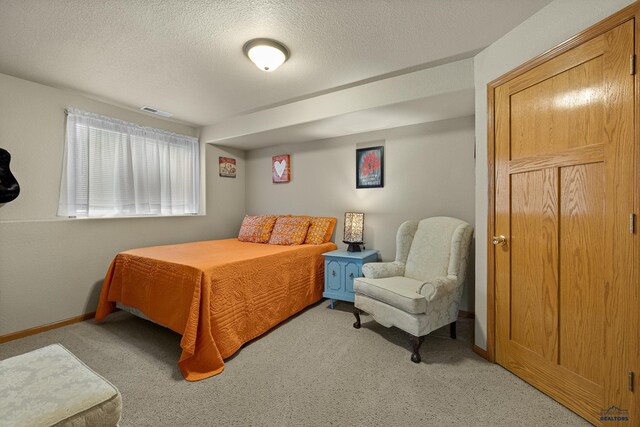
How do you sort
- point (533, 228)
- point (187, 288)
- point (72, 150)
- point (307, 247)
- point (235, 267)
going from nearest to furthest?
point (533, 228), point (187, 288), point (235, 267), point (72, 150), point (307, 247)

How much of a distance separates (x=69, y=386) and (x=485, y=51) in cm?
318

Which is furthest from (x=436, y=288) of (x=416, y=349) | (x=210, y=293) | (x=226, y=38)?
(x=226, y=38)

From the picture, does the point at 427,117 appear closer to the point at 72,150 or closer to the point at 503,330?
the point at 503,330

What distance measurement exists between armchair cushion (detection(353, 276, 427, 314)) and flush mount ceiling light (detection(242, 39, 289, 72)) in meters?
2.03

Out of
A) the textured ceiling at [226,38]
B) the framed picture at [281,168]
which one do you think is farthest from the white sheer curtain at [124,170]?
the framed picture at [281,168]

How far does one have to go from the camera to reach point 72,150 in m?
2.93

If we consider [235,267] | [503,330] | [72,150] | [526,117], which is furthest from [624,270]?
[72,150]

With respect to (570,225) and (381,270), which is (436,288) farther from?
(570,225)

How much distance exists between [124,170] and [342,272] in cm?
290

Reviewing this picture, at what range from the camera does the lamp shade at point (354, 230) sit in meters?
3.36

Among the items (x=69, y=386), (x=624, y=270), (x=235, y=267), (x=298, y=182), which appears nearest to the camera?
(x=69, y=386)

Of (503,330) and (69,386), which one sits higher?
(69,386)

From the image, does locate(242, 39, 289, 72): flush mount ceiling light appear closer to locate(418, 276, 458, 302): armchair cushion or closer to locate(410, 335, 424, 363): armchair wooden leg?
locate(418, 276, 458, 302): armchair cushion

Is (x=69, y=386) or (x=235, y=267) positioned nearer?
(x=69, y=386)
